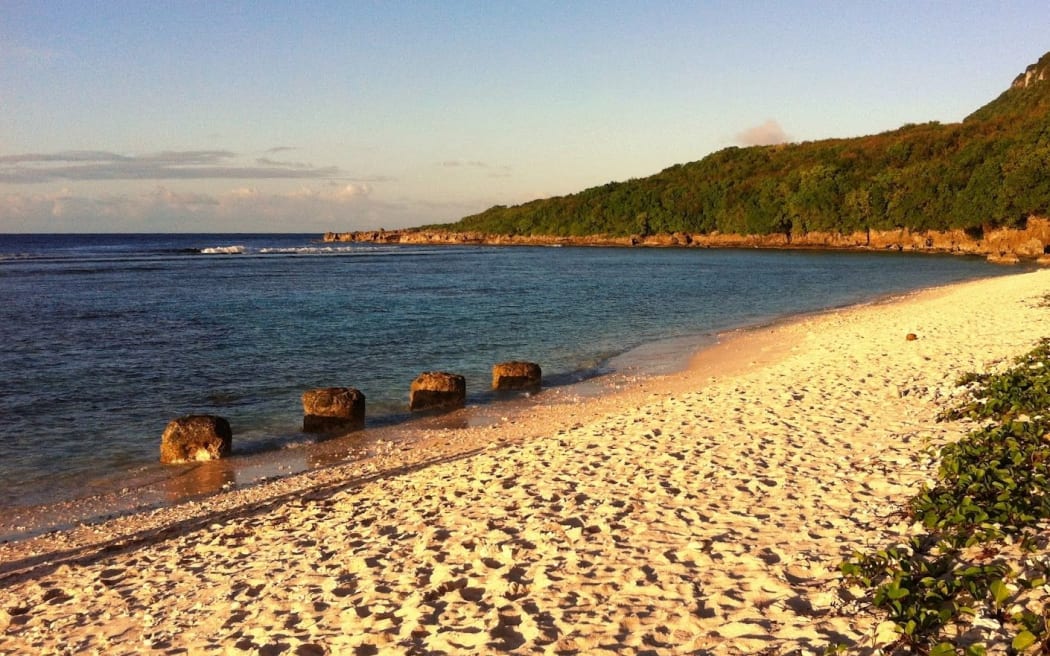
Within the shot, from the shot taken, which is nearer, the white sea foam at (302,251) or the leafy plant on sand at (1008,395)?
the leafy plant on sand at (1008,395)

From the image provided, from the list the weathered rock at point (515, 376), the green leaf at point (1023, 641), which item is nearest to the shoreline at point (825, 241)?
the weathered rock at point (515, 376)

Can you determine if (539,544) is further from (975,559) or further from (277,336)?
(277,336)

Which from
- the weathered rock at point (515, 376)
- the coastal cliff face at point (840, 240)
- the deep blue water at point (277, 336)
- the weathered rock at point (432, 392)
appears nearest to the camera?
the deep blue water at point (277, 336)

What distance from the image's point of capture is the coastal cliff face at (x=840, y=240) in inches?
2788

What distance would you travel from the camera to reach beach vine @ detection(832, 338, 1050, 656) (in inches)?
179

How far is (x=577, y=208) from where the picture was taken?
167m

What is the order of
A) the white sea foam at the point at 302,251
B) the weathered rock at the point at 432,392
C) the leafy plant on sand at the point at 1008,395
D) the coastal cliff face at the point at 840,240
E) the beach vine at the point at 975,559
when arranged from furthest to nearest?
the white sea foam at the point at 302,251
the coastal cliff face at the point at 840,240
the weathered rock at the point at 432,392
the leafy plant on sand at the point at 1008,395
the beach vine at the point at 975,559

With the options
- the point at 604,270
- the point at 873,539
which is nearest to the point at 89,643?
the point at 873,539

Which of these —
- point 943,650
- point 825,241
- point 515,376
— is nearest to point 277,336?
point 515,376

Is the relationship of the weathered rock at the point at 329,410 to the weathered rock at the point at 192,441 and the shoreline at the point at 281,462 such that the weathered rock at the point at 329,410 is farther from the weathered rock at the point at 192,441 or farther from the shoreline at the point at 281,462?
the weathered rock at the point at 192,441

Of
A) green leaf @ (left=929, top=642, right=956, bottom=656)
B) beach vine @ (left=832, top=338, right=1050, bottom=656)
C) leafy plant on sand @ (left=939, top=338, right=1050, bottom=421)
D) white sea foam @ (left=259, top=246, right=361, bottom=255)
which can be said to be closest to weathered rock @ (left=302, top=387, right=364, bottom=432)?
leafy plant on sand @ (left=939, top=338, right=1050, bottom=421)

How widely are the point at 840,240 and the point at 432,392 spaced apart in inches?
3934

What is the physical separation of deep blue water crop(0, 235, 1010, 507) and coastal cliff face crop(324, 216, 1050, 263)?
52.0 feet

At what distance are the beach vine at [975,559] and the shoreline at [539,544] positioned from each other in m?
0.31
